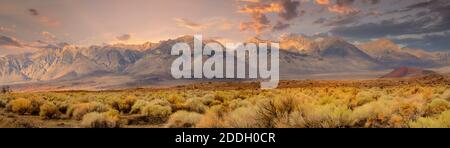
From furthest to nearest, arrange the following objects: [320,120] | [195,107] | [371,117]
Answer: [195,107] < [371,117] < [320,120]

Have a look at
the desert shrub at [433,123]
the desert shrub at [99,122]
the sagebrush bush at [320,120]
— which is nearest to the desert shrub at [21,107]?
the desert shrub at [99,122]

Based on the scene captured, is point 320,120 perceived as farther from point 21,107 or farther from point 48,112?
point 21,107

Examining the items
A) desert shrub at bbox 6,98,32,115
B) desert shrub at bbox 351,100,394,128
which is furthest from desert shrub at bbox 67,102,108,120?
desert shrub at bbox 351,100,394,128

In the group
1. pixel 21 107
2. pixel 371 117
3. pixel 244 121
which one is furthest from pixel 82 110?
pixel 371 117

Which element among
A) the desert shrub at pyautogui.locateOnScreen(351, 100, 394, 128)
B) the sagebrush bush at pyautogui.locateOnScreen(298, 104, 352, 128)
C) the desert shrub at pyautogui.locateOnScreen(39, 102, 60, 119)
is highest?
the sagebrush bush at pyautogui.locateOnScreen(298, 104, 352, 128)

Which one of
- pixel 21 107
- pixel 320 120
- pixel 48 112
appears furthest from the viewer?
pixel 21 107

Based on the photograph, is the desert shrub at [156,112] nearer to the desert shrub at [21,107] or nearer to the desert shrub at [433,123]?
the desert shrub at [21,107]

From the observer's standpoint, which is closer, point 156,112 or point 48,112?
point 156,112

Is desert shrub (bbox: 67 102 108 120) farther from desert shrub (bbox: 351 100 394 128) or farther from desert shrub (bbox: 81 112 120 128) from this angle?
desert shrub (bbox: 351 100 394 128)

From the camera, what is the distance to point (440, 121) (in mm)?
11422
